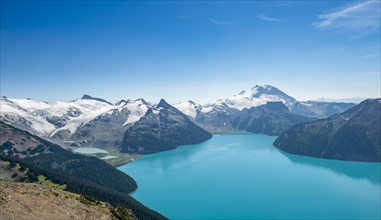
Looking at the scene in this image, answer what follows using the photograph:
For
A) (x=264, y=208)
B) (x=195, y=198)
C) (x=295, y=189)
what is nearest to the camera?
(x=264, y=208)

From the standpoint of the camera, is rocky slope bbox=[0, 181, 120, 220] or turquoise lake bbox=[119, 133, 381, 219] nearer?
rocky slope bbox=[0, 181, 120, 220]

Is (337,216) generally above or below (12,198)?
below

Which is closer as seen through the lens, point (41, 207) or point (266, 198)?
point (41, 207)

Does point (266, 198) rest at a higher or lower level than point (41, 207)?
lower

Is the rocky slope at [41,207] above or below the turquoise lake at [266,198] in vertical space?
above

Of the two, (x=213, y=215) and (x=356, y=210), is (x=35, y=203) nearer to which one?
(x=213, y=215)

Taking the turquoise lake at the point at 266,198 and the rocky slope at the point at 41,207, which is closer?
the rocky slope at the point at 41,207

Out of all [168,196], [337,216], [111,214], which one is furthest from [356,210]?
[111,214]

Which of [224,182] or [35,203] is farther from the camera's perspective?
[224,182]

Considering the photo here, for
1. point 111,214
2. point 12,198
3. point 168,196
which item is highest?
point 12,198

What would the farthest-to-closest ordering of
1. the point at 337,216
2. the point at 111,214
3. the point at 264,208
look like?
the point at 264,208 < the point at 337,216 < the point at 111,214

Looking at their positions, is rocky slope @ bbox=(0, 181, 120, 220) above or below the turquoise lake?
above
